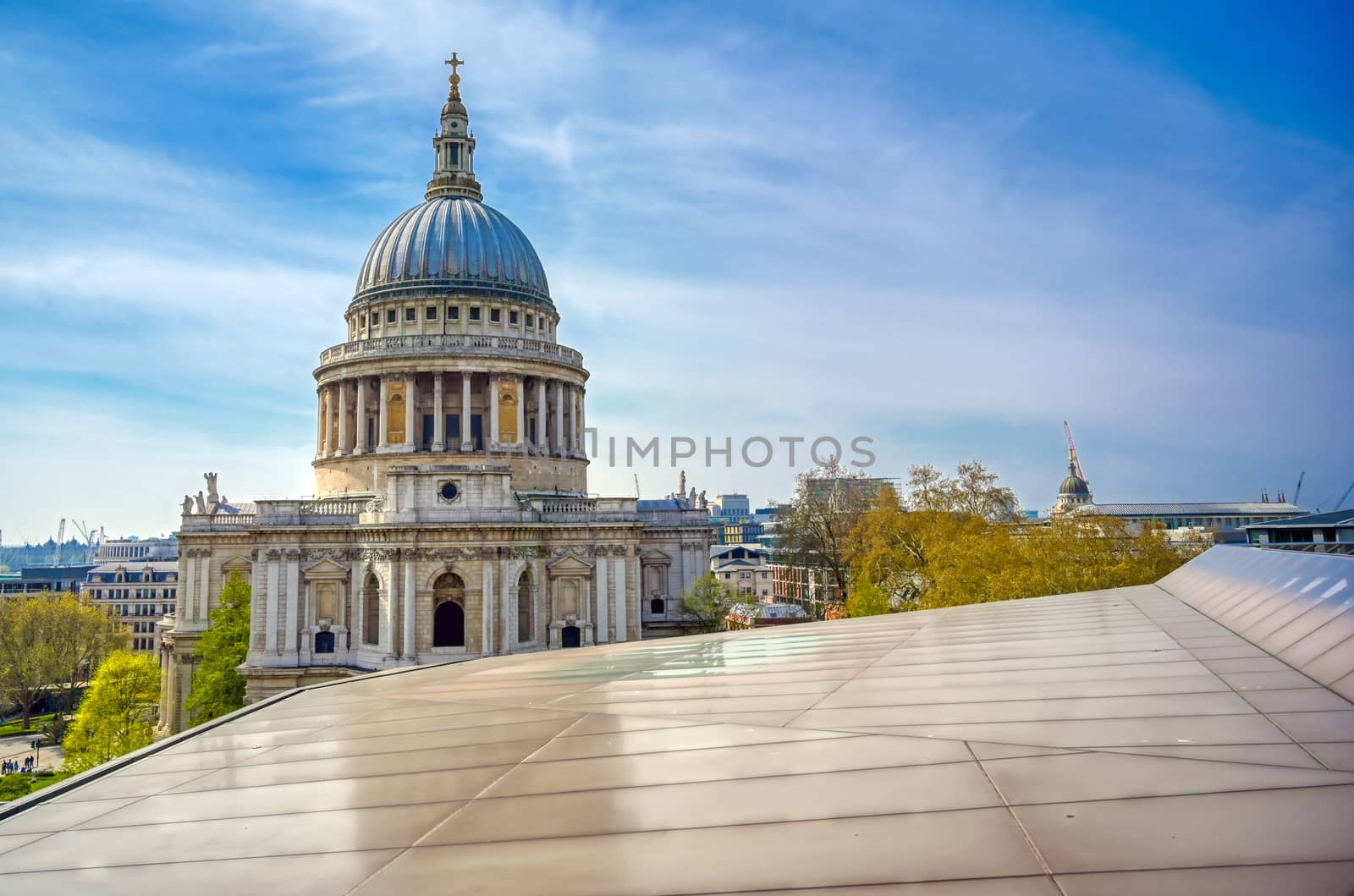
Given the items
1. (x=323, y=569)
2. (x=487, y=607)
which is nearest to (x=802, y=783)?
(x=487, y=607)

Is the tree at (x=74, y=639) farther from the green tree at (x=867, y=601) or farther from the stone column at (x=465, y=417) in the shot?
the green tree at (x=867, y=601)

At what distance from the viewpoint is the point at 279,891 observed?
6969mm

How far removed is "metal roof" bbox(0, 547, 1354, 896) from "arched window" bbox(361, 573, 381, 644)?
126ft

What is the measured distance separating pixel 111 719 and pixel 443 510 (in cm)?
2326

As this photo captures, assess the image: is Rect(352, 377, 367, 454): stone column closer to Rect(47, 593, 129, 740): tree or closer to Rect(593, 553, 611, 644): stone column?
Rect(593, 553, 611, 644): stone column

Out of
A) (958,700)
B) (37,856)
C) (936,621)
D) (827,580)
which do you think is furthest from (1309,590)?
(827,580)

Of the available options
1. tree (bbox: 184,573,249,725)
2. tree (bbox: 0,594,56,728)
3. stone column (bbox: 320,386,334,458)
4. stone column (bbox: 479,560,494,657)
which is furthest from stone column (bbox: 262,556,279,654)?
tree (bbox: 0,594,56,728)

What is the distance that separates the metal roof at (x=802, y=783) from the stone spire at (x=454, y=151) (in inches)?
2606

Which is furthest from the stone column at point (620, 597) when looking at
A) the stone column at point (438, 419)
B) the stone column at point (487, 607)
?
the stone column at point (438, 419)

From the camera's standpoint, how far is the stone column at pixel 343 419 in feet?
219

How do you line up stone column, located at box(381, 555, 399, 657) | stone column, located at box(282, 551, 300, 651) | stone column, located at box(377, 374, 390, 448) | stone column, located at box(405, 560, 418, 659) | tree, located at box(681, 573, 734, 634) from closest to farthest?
stone column, located at box(405, 560, 418, 659)
stone column, located at box(381, 555, 399, 657)
stone column, located at box(282, 551, 300, 651)
tree, located at box(681, 573, 734, 634)
stone column, located at box(377, 374, 390, 448)

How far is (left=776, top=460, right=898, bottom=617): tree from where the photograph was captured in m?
66.9

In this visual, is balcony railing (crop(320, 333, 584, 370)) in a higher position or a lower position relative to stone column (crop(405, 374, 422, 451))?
higher

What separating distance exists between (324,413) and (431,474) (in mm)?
21694
